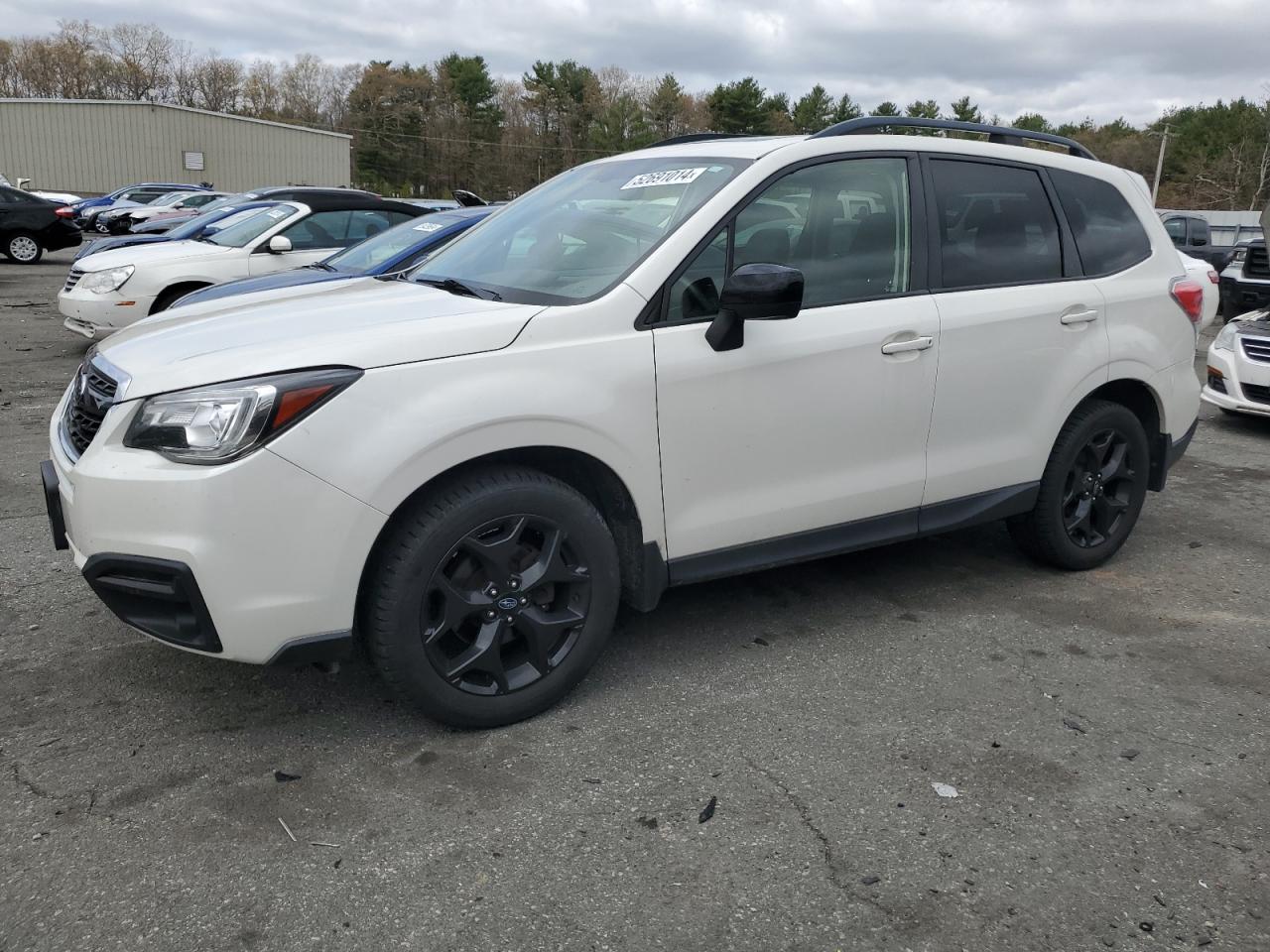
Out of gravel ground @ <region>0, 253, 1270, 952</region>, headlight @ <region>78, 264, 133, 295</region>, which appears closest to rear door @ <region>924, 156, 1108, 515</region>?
gravel ground @ <region>0, 253, 1270, 952</region>

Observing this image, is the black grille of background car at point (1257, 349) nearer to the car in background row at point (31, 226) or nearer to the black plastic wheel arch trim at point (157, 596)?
the black plastic wheel arch trim at point (157, 596)

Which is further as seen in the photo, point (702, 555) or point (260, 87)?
point (260, 87)

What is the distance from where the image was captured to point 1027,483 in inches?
172

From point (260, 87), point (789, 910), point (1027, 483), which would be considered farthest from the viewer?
point (260, 87)

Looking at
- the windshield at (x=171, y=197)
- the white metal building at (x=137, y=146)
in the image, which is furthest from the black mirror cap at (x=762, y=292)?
the white metal building at (x=137, y=146)

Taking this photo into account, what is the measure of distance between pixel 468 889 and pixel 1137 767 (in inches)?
78.6

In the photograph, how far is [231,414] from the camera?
2.76 m

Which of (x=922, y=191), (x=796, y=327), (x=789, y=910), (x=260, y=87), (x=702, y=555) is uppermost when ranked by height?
(x=260, y=87)

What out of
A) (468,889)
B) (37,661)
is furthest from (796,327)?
(37,661)

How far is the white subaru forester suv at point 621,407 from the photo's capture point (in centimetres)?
281

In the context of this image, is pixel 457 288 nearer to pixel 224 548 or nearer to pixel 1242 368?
pixel 224 548

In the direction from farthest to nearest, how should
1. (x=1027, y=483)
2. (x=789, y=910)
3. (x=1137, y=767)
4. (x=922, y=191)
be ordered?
(x=1027, y=483)
(x=922, y=191)
(x=1137, y=767)
(x=789, y=910)

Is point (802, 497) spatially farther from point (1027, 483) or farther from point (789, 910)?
point (789, 910)

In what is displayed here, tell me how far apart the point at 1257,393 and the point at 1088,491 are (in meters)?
4.73
